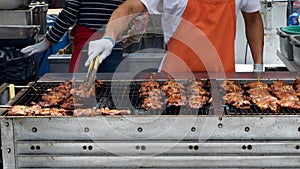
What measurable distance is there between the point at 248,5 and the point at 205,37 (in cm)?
53

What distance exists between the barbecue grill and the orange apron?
129 cm

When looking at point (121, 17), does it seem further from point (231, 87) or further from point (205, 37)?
point (231, 87)

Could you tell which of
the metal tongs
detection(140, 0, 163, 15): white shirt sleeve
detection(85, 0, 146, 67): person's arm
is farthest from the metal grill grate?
detection(140, 0, 163, 15): white shirt sleeve

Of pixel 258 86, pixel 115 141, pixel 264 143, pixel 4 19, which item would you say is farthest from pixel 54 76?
pixel 4 19

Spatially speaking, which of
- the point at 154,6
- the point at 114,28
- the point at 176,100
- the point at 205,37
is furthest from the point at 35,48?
the point at 176,100

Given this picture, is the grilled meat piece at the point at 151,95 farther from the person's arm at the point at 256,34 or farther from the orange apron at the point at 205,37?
the person's arm at the point at 256,34

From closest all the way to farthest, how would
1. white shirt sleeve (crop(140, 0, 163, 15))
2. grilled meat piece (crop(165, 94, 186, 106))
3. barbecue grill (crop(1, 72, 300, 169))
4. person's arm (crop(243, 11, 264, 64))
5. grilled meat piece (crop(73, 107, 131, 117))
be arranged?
barbecue grill (crop(1, 72, 300, 169)) → grilled meat piece (crop(73, 107, 131, 117)) → grilled meat piece (crop(165, 94, 186, 106)) → white shirt sleeve (crop(140, 0, 163, 15)) → person's arm (crop(243, 11, 264, 64))

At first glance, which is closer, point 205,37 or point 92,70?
point 92,70

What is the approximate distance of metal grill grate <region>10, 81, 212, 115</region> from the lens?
8.52 feet

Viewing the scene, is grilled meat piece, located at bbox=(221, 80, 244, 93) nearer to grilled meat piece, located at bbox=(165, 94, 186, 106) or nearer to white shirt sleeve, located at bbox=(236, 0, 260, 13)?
grilled meat piece, located at bbox=(165, 94, 186, 106)

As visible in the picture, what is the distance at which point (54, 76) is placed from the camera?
136 inches

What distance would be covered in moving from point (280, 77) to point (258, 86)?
0.38m

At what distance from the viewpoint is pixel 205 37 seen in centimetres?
367

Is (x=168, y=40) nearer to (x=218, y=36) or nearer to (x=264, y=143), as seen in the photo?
(x=218, y=36)
